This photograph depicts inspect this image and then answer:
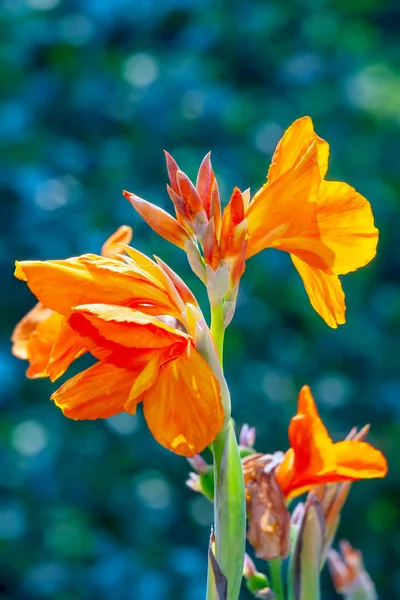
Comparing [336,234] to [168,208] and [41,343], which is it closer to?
[41,343]

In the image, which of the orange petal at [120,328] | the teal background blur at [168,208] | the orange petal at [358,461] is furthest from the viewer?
the teal background blur at [168,208]

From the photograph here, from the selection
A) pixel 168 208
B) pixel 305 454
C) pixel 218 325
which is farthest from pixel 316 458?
pixel 168 208

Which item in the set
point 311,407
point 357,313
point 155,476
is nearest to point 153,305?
point 311,407

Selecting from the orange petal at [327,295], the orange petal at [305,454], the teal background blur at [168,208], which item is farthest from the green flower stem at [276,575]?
the teal background blur at [168,208]

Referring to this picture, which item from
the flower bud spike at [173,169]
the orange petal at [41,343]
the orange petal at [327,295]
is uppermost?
the flower bud spike at [173,169]

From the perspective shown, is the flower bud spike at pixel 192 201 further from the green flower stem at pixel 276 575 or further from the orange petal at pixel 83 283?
the green flower stem at pixel 276 575

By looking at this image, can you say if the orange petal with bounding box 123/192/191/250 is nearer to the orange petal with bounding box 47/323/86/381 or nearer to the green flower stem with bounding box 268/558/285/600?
the orange petal with bounding box 47/323/86/381
